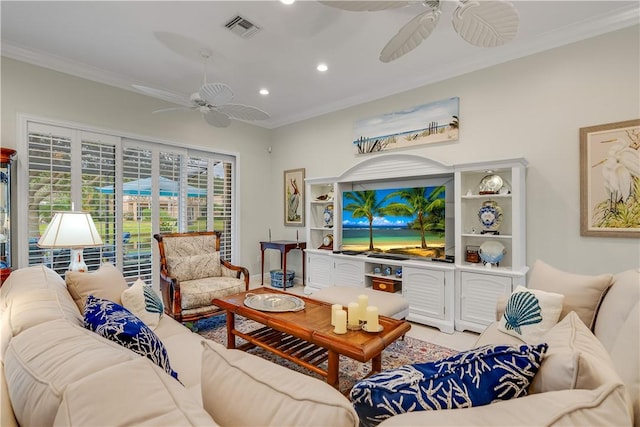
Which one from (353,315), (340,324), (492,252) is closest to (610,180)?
(492,252)

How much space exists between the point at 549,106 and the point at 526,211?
3.48 feet

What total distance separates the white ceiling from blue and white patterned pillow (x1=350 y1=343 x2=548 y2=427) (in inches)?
94.7

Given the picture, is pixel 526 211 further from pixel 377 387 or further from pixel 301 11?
pixel 377 387

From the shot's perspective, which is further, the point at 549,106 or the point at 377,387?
the point at 549,106

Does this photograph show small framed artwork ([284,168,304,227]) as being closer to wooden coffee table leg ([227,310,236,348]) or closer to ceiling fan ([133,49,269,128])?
ceiling fan ([133,49,269,128])

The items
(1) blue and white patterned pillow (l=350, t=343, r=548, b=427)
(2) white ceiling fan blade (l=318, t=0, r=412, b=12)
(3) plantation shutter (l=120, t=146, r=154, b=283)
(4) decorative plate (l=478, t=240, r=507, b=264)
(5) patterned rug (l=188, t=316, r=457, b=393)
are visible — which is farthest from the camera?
(3) plantation shutter (l=120, t=146, r=154, b=283)

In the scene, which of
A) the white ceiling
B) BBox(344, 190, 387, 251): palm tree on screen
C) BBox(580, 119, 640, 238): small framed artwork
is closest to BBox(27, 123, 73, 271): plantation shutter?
the white ceiling

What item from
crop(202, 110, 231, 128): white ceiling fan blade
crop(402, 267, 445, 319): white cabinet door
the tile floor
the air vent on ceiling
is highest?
the air vent on ceiling

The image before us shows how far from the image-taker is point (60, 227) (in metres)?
2.39

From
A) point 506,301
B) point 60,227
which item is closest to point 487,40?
point 506,301

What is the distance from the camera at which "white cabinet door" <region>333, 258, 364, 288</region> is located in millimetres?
3953

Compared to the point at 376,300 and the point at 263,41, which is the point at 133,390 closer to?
the point at 376,300

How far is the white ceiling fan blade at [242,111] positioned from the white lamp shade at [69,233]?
166 cm

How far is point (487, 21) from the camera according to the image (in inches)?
71.4
